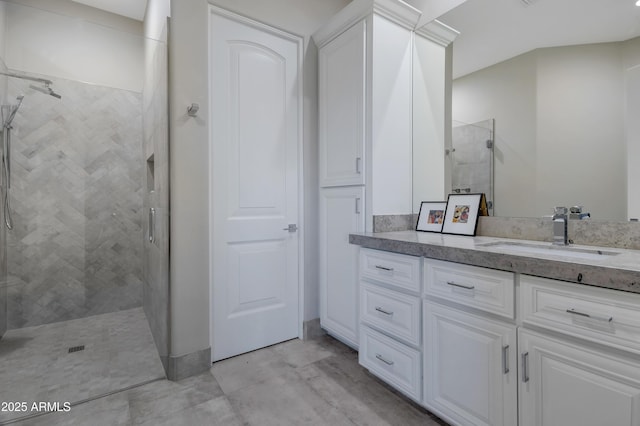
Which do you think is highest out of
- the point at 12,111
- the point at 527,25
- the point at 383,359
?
the point at 527,25

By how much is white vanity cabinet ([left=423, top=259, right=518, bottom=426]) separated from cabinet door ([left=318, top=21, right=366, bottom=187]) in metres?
0.96

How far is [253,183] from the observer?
89.3 inches

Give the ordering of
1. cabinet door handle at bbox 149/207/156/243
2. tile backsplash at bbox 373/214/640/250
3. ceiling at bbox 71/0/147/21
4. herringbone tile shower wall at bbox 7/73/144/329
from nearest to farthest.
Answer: tile backsplash at bbox 373/214/640/250 → herringbone tile shower wall at bbox 7/73/144/329 → cabinet door handle at bbox 149/207/156/243 → ceiling at bbox 71/0/147/21

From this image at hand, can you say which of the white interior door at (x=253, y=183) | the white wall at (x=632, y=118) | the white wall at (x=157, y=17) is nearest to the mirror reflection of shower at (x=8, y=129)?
the white wall at (x=157, y=17)

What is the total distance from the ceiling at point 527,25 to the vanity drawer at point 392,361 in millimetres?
1740

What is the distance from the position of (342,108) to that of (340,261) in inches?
44.0

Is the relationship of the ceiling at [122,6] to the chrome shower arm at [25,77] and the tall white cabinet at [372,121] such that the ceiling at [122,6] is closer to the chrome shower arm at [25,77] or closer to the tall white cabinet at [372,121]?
the chrome shower arm at [25,77]

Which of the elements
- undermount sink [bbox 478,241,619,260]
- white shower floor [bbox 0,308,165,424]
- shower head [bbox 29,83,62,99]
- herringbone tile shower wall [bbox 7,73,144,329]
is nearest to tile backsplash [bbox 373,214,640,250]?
undermount sink [bbox 478,241,619,260]

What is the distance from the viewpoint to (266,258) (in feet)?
7.67

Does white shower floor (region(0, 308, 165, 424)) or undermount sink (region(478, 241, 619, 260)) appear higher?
undermount sink (region(478, 241, 619, 260))

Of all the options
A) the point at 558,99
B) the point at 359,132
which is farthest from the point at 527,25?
the point at 359,132

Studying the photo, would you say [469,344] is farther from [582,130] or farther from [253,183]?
[253,183]

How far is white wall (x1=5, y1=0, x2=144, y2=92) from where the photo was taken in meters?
1.97

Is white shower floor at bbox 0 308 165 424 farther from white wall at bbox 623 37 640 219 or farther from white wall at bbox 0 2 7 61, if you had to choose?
white wall at bbox 623 37 640 219
